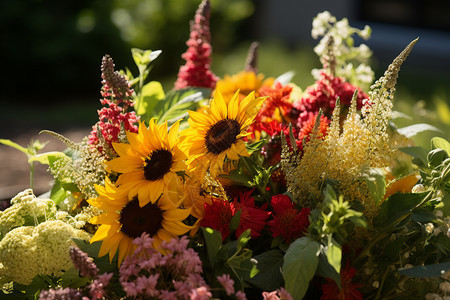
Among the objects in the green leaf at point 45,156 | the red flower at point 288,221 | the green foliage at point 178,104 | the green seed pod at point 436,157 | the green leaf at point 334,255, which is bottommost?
the green seed pod at point 436,157

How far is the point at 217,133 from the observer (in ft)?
3.21

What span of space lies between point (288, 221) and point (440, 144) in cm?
37

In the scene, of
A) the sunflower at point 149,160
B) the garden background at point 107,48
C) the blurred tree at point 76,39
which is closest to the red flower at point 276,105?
the sunflower at point 149,160

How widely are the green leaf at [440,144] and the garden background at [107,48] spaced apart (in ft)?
12.4

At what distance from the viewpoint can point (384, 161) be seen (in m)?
0.94

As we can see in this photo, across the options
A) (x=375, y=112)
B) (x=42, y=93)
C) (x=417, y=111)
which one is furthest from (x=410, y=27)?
(x=375, y=112)

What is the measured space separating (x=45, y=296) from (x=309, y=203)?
0.45 m

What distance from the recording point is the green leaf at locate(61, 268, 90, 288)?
89 cm

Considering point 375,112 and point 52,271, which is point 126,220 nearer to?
point 52,271

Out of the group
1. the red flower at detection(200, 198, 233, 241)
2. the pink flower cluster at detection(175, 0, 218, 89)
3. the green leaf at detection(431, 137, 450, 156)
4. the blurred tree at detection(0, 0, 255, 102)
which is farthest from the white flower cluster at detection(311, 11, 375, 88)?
the blurred tree at detection(0, 0, 255, 102)

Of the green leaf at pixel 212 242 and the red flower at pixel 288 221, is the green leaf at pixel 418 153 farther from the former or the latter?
the green leaf at pixel 212 242

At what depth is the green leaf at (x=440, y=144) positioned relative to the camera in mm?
1048

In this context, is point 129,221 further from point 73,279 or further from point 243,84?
point 243,84

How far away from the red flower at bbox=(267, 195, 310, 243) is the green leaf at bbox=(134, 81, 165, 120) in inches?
19.0
